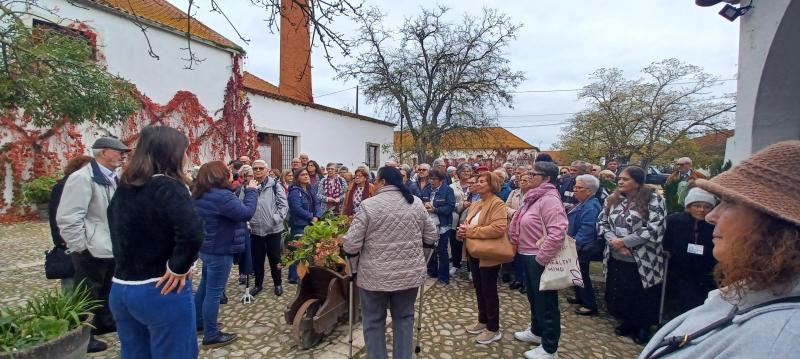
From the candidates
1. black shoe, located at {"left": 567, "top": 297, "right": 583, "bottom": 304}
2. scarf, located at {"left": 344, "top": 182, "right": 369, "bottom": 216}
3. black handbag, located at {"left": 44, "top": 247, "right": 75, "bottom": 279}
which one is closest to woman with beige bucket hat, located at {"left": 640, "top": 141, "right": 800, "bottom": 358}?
black shoe, located at {"left": 567, "top": 297, "right": 583, "bottom": 304}

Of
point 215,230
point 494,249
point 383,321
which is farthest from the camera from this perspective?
point 494,249

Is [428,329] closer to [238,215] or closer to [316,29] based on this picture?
[238,215]

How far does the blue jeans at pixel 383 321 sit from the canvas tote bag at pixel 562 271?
1200mm

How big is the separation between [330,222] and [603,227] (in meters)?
3.09

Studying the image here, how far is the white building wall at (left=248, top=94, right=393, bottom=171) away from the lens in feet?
43.6

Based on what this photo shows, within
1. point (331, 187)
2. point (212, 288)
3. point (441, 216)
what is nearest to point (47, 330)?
point (212, 288)

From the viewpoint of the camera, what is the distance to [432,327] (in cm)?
403

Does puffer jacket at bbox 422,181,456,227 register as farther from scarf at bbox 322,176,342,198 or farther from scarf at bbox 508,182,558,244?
scarf at bbox 508,182,558,244

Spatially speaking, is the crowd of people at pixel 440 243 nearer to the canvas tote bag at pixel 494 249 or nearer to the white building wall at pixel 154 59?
the canvas tote bag at pixel 494 249

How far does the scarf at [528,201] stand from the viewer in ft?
11.1

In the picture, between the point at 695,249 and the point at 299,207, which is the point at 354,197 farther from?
the point at 695,249

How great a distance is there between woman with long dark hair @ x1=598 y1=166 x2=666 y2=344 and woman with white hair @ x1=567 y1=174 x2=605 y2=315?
14.5 inches

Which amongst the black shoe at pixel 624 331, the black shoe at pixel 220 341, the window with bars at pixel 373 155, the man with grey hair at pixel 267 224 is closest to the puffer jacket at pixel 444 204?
the man with grey hair at pixel 267 224

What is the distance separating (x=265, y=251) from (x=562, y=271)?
3752 mm
